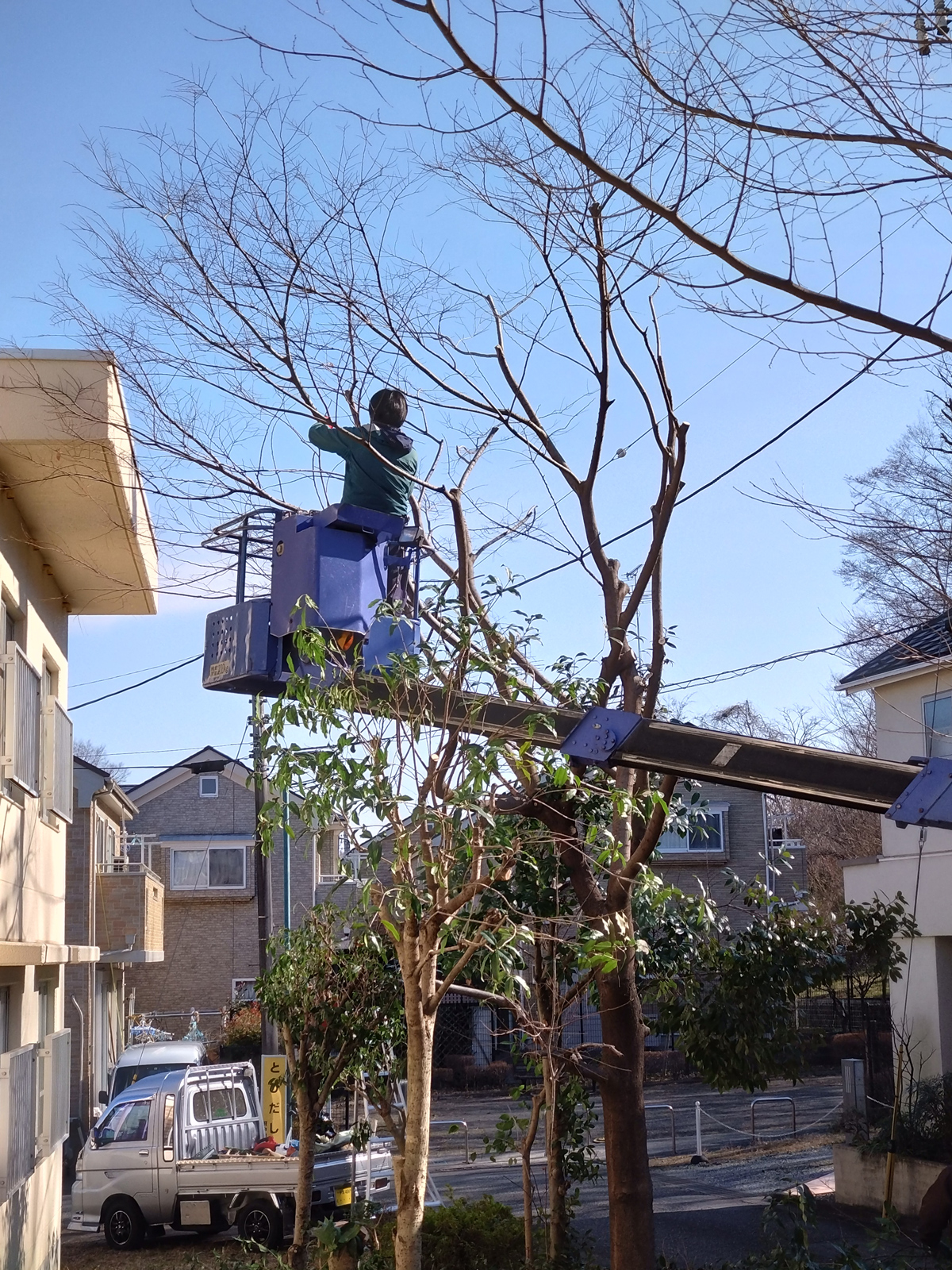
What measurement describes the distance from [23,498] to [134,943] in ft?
56.9

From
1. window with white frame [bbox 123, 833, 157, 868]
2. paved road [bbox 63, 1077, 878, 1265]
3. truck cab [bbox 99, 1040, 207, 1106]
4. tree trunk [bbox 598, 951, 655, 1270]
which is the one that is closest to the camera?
tree trunk [bbox 598, 951, 655, 1270]

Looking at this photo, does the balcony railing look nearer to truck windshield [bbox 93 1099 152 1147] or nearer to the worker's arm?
truck windshield [bbox 93 1099 152 1147]

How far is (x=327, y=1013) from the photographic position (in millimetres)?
10250

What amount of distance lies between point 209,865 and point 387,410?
30.9 meters

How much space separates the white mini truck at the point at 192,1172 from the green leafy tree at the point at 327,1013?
5323mm

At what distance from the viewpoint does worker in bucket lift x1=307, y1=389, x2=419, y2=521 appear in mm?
8297

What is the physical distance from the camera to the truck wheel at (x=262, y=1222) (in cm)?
1534

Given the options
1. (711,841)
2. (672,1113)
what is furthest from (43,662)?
(711,841)

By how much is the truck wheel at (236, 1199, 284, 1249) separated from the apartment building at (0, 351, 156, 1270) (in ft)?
12.6

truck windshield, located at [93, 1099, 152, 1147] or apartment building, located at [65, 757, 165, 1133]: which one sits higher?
apartment building, located at [65, 757, 165, 1133]

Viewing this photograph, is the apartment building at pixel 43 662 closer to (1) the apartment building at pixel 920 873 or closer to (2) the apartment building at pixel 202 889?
(1) the apartment building at pixel 920 873

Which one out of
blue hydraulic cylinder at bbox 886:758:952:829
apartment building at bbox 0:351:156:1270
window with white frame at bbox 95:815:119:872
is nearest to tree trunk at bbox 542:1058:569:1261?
blue hydraulic cylinder at bbox 886:758:952:829

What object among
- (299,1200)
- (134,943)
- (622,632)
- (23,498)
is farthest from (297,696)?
(134,943)

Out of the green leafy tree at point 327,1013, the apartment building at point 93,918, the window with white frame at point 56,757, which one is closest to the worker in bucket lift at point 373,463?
the green leafy tree at point 327,1013
